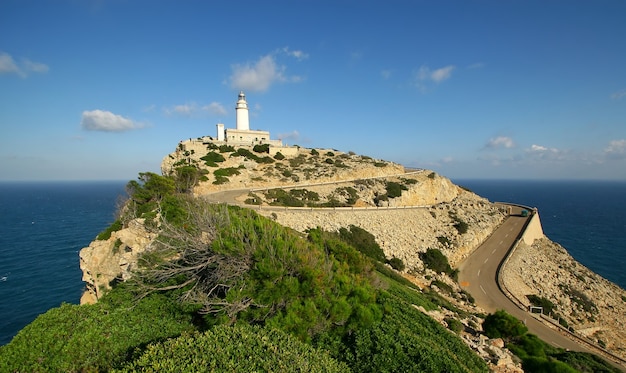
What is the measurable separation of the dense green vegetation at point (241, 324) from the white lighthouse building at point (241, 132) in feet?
132

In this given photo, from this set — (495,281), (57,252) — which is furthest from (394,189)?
(57,252)

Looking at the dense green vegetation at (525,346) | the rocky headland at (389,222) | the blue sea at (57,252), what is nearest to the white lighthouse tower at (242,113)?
the rocky headland at (389,222)

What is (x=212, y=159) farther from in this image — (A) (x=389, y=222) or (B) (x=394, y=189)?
(B) (x=394, y=189)

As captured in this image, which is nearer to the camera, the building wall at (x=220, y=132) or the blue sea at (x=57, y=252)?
the blue sea at (x=57, y=252)

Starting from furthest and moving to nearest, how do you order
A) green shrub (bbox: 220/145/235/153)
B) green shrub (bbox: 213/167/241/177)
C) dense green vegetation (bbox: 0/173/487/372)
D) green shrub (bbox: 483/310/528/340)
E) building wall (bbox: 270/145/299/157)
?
1. building wall (bbox: 270/145/299/157)
2. green shrub (bbox: 220/145/235/153)
3. green shrub (bbox: 213/167/241/177)
4. green shrub (bbox: 483/310/528/340)
5. dense green vegetation (bbox: 0/173/487/372)

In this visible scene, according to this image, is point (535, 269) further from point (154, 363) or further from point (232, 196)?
point (154, 363)

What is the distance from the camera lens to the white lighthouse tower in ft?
156

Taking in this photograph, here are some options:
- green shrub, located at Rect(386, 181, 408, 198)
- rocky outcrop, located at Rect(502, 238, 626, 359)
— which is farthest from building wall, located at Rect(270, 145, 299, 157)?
rocky outcrop, located at Rect(502, 238, 626, 359)

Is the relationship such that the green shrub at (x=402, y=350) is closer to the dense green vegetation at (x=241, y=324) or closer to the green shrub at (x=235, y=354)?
the dense green vegetation at (x=241, y=324)

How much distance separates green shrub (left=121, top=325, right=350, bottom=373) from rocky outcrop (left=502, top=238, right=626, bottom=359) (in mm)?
22943

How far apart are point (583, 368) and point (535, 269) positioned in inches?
822

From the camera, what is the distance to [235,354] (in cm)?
513

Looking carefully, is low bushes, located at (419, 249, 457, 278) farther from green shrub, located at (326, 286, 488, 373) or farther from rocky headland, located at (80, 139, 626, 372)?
green shrub, located at (326, 286, 488, 373)

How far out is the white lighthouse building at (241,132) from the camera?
47.4 meters
